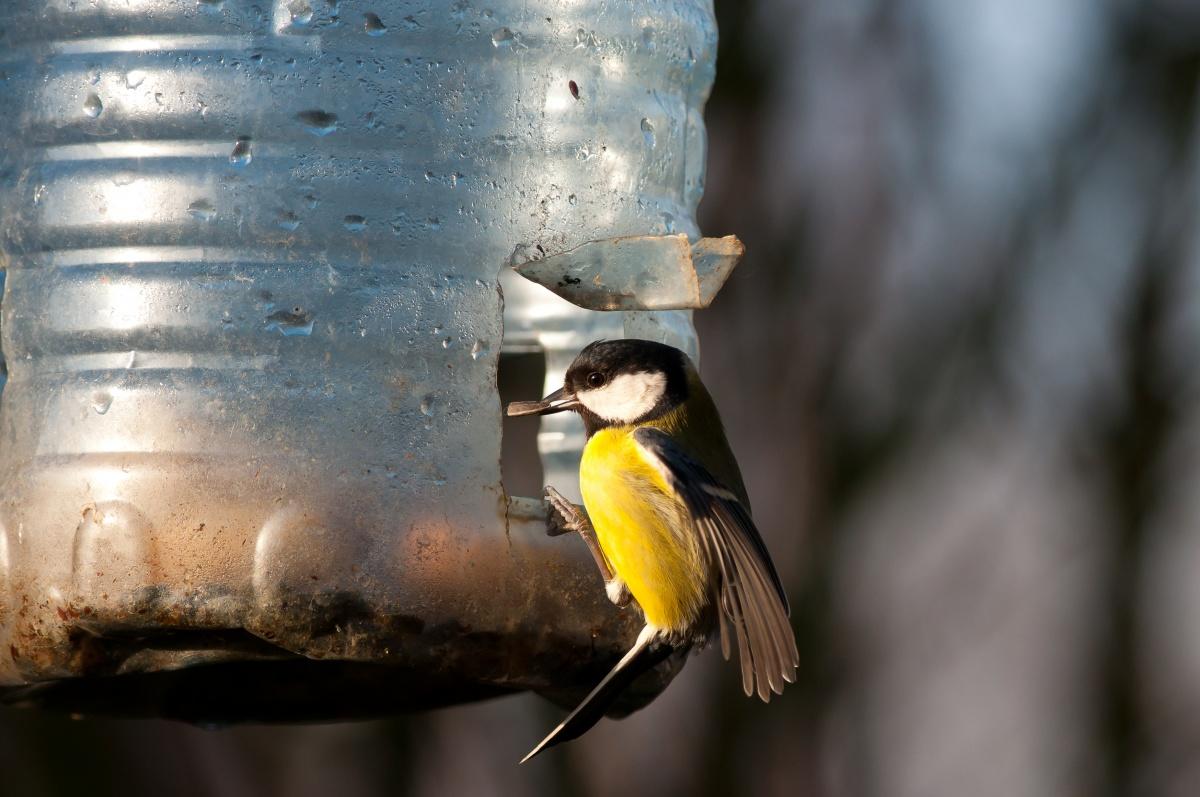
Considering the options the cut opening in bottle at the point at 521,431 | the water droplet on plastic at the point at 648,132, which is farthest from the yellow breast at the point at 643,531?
the cut opening in bottle at the point at 521,431

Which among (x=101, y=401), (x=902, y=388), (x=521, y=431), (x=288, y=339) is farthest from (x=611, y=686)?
(x=902, y=388)

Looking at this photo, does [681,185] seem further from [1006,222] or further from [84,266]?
[1006,222]

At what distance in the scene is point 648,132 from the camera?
312 cm

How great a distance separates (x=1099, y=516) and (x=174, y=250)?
4.76 metres

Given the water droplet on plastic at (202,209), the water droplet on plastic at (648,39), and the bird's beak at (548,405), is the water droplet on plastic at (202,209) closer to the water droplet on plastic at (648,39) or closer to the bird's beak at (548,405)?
the bird's beak at (548,405)

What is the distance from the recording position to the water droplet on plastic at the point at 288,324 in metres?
2.61

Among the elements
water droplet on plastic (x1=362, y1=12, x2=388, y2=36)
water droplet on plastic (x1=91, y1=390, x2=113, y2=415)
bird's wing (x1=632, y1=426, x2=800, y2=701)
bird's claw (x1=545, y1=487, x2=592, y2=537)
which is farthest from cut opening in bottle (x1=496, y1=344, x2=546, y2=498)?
water droplet on plastic (x1=91, y1=390, x2=113, y2=415)

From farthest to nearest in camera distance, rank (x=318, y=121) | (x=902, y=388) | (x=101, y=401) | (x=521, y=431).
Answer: (x=902, y=388) < (x=521, y=431) < (x=318, y=121) < (x=101, y=401)

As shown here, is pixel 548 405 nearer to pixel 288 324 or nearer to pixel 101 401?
pixel 288 324

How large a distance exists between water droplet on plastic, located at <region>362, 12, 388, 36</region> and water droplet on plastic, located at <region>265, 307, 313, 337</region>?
1.62 ft

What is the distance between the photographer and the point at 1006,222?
6.39m

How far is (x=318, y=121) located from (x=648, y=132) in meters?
0.71

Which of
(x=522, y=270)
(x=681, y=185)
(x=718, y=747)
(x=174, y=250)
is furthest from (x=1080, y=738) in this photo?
(x=174, y=250)

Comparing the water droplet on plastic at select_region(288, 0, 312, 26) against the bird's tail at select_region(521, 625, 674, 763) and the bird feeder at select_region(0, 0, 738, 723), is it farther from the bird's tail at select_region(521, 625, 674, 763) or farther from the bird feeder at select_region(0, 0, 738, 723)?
the bird's tail at select_region(521, 625, 674, 763)
